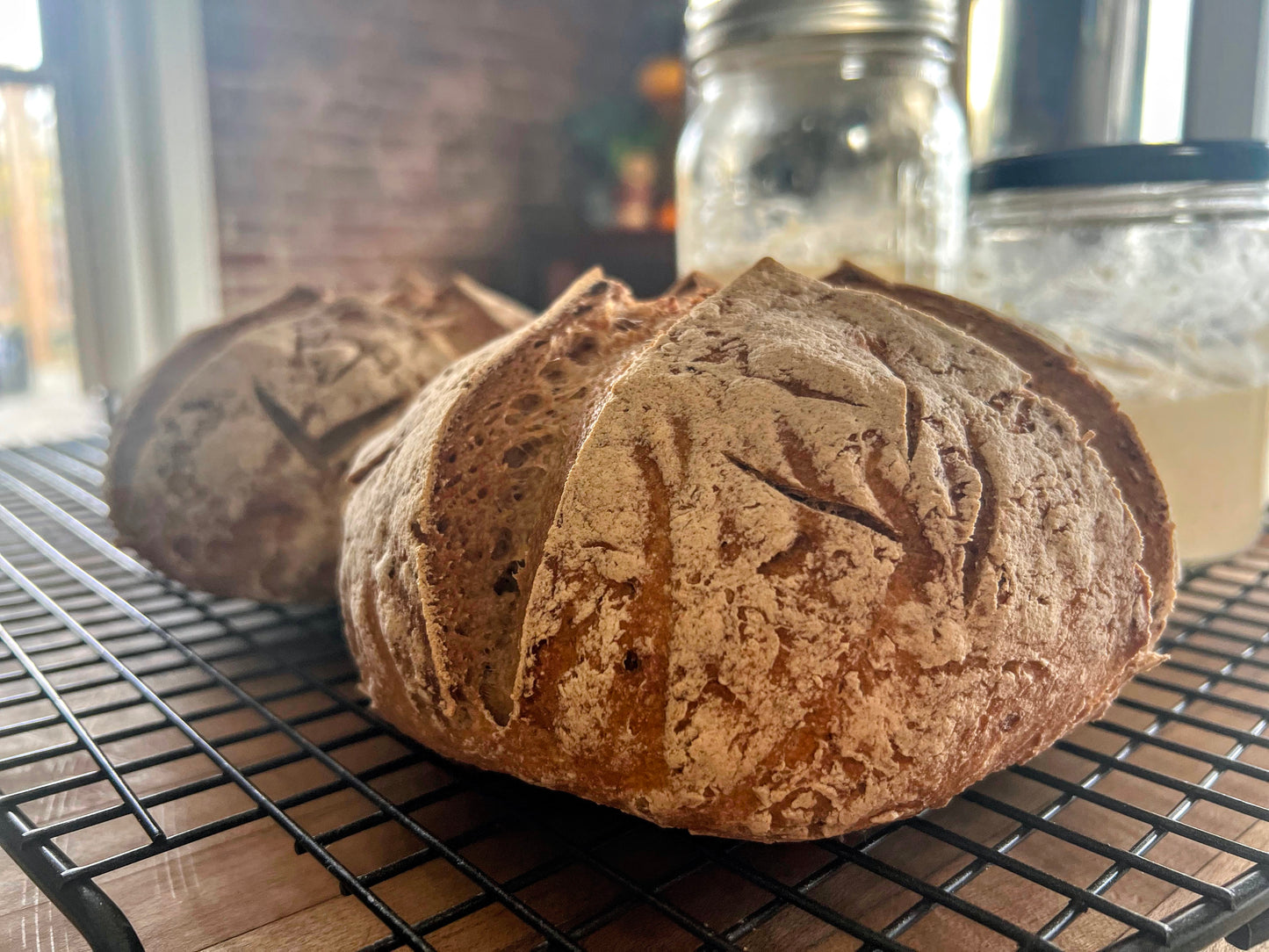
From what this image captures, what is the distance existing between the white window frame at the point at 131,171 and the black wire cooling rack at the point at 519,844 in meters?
2.22

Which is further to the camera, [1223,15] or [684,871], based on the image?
[1223,15]

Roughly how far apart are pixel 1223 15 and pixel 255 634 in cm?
161

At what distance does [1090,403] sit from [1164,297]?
41 cm

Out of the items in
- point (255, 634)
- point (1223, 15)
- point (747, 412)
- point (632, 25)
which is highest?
point (632, 25)

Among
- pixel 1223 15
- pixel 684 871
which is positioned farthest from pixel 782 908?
pixel 1223 15

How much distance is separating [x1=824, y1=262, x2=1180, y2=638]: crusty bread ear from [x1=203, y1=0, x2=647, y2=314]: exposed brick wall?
2.45 meters

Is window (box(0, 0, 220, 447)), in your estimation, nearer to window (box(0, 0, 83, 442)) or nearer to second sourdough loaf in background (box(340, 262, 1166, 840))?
window (box(0, 0, 83, 442))

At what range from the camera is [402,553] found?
25.8 inches

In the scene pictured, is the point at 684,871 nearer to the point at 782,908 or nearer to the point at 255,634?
the point at 782,908

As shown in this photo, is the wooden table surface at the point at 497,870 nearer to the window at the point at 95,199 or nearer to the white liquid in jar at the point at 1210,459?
the white liquid in jar at the point at 1210,459

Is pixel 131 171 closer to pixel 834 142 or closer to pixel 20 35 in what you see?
pixel 20 35

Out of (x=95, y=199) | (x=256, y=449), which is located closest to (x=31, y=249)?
(x=95, y=199)

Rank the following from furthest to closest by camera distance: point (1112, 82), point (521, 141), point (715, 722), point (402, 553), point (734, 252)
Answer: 1. point (521, 141)
2. point (1112, 82)
3. point (734, 252)
4. point (402, 553)
5. point (715, 722)

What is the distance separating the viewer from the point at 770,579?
545 millimetres
